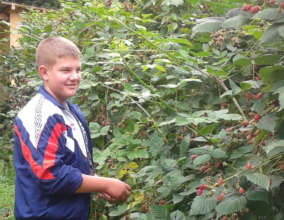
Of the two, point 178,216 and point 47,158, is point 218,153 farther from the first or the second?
point 47,158

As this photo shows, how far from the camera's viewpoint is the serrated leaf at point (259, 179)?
1468 mm

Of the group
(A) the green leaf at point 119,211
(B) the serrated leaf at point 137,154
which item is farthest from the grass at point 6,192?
(B) the serrated leaf at point 137,154

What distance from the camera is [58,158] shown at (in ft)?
5.91

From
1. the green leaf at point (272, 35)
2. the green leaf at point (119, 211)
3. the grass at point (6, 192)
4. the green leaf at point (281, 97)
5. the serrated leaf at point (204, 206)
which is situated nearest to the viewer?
the green leaf at point (281, 97)

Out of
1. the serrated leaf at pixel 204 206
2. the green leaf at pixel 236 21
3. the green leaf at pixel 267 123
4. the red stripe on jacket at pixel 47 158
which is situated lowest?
the serrated leaf at pixel 204 206

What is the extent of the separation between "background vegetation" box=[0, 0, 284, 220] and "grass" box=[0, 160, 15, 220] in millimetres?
1395

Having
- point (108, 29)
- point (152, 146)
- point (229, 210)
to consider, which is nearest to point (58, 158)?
point (152, 146)

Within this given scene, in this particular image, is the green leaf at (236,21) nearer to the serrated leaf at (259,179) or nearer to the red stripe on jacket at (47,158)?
the serrated leaf at (259,179)

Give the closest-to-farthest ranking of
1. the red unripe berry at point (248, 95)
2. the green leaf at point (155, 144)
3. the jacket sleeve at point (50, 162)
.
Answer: the jacket sleeve at point (50, 162) → the red unripe berry at point (248, 95) → the green leaf at point (155, 144)

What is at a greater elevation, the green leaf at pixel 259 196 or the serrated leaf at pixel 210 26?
the serrated leaf at pixel 210 26

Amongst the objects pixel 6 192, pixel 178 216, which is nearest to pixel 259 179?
pixel 178 216

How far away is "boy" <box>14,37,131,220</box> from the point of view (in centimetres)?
181

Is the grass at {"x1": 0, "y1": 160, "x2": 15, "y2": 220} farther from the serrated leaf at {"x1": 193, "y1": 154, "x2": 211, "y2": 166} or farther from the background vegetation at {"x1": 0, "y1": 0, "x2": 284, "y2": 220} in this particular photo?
the serrated leaf at {"x1": 193, "y1": 154, "x2": 211, "y2": 166}

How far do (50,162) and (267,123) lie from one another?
0.92 m
